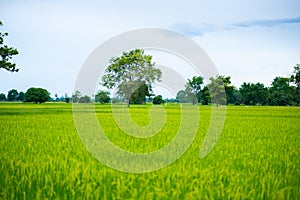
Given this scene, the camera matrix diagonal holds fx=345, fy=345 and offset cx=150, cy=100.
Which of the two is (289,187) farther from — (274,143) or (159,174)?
(274,143)

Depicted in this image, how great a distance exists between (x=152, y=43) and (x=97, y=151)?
54.4ft

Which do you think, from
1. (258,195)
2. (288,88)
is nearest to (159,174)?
(258,195)

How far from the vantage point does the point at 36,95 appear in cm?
7869

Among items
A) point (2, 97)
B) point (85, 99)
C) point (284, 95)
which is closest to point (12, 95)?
point (2, 97)

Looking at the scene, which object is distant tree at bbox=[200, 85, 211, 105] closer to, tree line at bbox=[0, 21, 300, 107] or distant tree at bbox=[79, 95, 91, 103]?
tree line at bbox=[0, 21, 300, 107]

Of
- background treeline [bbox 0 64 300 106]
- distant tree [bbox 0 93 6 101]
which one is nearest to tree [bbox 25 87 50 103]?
background treeline [bbox 0 64 300 106]

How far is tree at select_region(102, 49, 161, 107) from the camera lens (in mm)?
39875

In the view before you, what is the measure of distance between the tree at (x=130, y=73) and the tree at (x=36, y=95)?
42016 mm

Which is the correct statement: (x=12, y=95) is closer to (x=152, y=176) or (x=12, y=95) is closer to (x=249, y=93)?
(x=249, y=93)

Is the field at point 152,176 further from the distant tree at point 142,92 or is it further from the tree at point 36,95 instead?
the tree at point 36,95

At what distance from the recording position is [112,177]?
4852 millimetres

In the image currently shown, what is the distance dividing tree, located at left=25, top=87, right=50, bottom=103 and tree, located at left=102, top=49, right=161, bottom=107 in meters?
42.0

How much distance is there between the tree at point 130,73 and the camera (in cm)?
3988

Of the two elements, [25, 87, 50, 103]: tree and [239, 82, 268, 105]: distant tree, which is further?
[239, 82, 268, 105]: distant tree
